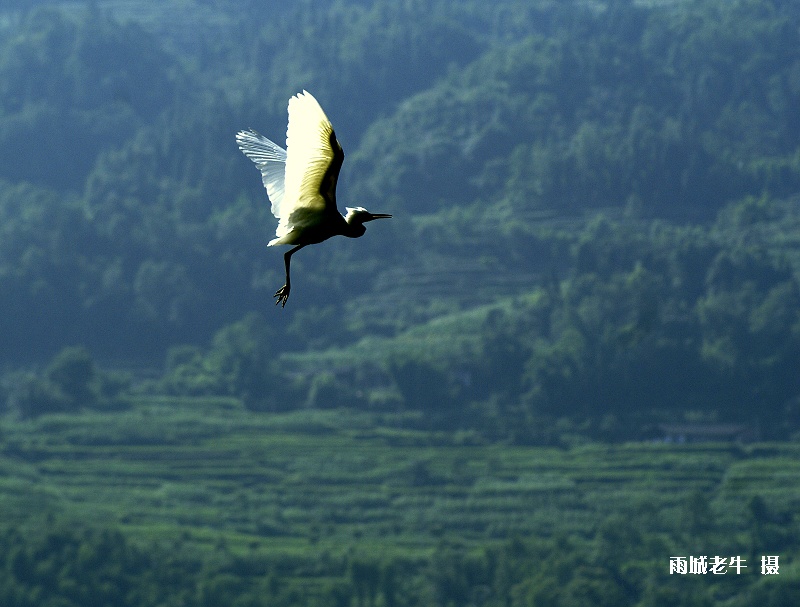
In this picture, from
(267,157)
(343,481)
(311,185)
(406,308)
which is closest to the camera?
(311,185)

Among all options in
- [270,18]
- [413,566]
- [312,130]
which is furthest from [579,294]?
[312,130]

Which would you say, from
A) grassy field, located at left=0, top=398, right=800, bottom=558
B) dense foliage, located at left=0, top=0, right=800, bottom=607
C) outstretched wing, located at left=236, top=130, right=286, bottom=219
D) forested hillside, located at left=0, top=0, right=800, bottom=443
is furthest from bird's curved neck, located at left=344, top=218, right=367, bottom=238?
forested hillside, located at left=0, top=0, right=800, bottom=443

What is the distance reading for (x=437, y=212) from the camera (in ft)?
300

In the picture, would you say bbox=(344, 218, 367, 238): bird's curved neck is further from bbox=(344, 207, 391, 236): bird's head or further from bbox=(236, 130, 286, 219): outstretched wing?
bbox=(236, 130, 286, 219): outstretched wing

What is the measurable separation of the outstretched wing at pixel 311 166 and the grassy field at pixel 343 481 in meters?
42.6

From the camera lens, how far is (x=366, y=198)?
9188cm

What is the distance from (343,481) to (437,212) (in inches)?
1385

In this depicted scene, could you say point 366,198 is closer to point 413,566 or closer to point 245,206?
point 245,206

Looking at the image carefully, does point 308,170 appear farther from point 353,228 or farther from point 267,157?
point 267,157

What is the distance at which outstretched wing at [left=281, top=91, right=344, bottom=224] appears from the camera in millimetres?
7348

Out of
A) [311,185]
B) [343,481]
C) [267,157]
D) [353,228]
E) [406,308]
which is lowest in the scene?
[353,228]

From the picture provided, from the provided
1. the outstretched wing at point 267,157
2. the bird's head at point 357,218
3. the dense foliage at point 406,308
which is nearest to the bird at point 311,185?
the bird's head at point 357,218

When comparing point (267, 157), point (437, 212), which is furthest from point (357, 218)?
point (437, 212)

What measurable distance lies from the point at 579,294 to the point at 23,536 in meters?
32.1
